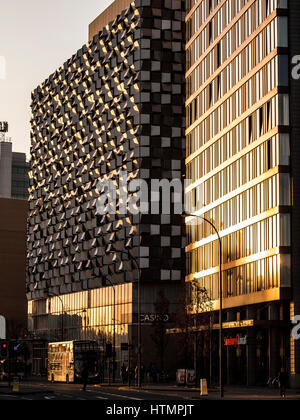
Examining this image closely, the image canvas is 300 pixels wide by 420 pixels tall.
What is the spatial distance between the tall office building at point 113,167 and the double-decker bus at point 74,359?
2181 cm

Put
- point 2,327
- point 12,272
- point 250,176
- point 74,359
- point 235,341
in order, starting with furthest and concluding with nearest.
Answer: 1. point 12,272
2. point 2,327
3. point 235,341
4. point 250,176
5. point 74,359

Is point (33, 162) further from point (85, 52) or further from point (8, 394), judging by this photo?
point (8, 394)

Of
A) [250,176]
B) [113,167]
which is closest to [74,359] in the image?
[250,176]

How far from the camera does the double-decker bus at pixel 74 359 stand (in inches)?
3130

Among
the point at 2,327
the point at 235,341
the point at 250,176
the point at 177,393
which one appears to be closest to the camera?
the point at 177,393

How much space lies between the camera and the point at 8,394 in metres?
58.6

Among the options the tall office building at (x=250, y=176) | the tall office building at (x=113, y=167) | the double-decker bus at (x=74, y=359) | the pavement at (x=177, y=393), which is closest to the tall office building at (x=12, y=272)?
the tall office building at (x=113, y=167)

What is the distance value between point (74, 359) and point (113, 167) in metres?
49.3

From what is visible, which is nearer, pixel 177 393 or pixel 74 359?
pixel 177 393

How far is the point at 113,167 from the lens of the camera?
126 meters

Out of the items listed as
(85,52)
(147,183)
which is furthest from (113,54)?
(147,183)

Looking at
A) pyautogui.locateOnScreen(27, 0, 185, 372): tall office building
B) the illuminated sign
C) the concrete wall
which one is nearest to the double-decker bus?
the illuminated sign

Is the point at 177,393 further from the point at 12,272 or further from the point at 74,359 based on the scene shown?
the point at 12,272

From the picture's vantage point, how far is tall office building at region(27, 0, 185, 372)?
119 metres
